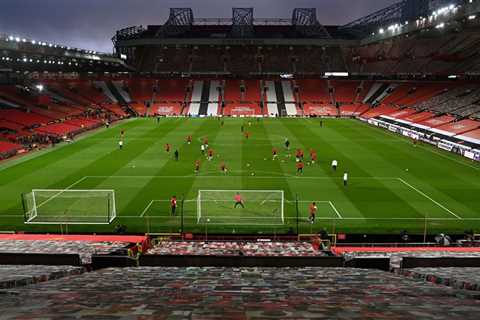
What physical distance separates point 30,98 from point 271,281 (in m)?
63.6

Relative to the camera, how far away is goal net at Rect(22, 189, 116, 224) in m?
22.2

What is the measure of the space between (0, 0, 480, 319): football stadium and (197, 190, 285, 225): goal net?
0.13m

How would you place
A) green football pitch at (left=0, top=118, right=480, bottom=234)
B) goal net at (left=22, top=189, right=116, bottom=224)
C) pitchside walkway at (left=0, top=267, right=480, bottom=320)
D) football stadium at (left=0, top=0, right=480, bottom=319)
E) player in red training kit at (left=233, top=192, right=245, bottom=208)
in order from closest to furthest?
pitchside walkway at (left=0, top=267, right=480, bottom=320)
football stadium at (left=0, top=0, right=480, bottom=319)
green football pitch at (left=0, top=118, right=480, bottom=234)
goal net at (left=22, top=189, right=116, bottom=224)
player in red training kit at (left=233, top=192, right=245, bottom=208)

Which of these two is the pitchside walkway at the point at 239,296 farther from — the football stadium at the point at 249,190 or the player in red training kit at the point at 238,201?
the player in red training kit at the point at 238,201

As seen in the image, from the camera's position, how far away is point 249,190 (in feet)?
87.6

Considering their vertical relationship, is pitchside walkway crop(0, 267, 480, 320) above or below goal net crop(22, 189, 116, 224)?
below

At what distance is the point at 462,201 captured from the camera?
25.4 metres

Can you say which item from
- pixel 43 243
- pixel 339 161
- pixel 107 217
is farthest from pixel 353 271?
pixel 339 161

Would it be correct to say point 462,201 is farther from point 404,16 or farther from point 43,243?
point 404,16

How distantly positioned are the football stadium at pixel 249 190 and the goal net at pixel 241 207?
0.13 m

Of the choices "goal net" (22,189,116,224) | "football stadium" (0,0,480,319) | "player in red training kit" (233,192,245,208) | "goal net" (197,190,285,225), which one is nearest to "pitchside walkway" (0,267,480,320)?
"football stadium" (0,0,480,319)

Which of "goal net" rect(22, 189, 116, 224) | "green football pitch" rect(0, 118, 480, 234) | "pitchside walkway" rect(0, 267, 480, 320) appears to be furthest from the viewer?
"goal net" rect(22, 189, 116, 224)

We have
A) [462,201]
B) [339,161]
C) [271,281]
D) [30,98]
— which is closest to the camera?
[271,281]

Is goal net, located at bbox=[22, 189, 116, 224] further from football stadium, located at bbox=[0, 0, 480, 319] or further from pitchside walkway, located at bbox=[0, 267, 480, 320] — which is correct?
pitchside walkway, located at bbox=[0, 267, 480, 320]
